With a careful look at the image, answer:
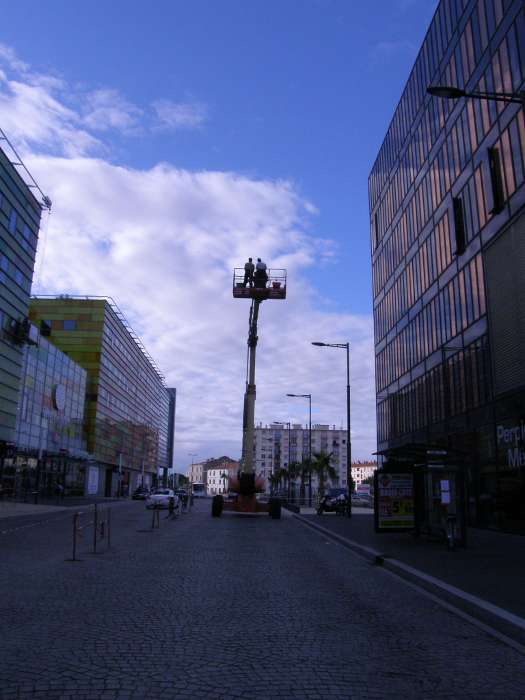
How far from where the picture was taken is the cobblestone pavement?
16.8 feet

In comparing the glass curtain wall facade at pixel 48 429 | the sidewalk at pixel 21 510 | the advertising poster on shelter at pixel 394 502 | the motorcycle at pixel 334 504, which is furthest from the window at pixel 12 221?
the advertising poster on shelter at pixel 394 502

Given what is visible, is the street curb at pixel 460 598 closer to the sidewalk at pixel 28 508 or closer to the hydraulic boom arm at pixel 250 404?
the hydraulic boom arm at pixel 250 404

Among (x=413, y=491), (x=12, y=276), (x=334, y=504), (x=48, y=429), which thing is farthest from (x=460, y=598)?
(x=48, y=429)

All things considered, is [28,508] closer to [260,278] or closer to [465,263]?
[260,278]

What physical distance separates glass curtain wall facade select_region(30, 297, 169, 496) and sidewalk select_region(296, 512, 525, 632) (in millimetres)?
52537

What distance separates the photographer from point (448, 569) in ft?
39.8

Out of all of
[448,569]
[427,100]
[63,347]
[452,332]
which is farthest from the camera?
[63,347]

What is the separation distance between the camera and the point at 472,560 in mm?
13859

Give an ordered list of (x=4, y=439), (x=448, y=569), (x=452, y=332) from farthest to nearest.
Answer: (x=4, y=439), (x=452, y=332), (x=448, y=569)

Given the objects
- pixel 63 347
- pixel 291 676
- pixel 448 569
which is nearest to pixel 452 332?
pixel 448 569

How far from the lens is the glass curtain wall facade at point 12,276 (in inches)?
1896

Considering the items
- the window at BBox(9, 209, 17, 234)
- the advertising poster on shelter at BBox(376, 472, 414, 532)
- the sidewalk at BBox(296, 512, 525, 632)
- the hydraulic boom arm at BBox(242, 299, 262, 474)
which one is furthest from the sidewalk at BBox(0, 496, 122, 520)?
the window at BBox(9, 209, 17, 234)

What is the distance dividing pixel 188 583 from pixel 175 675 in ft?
17.2

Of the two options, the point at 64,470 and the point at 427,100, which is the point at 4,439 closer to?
the point at 64,470
